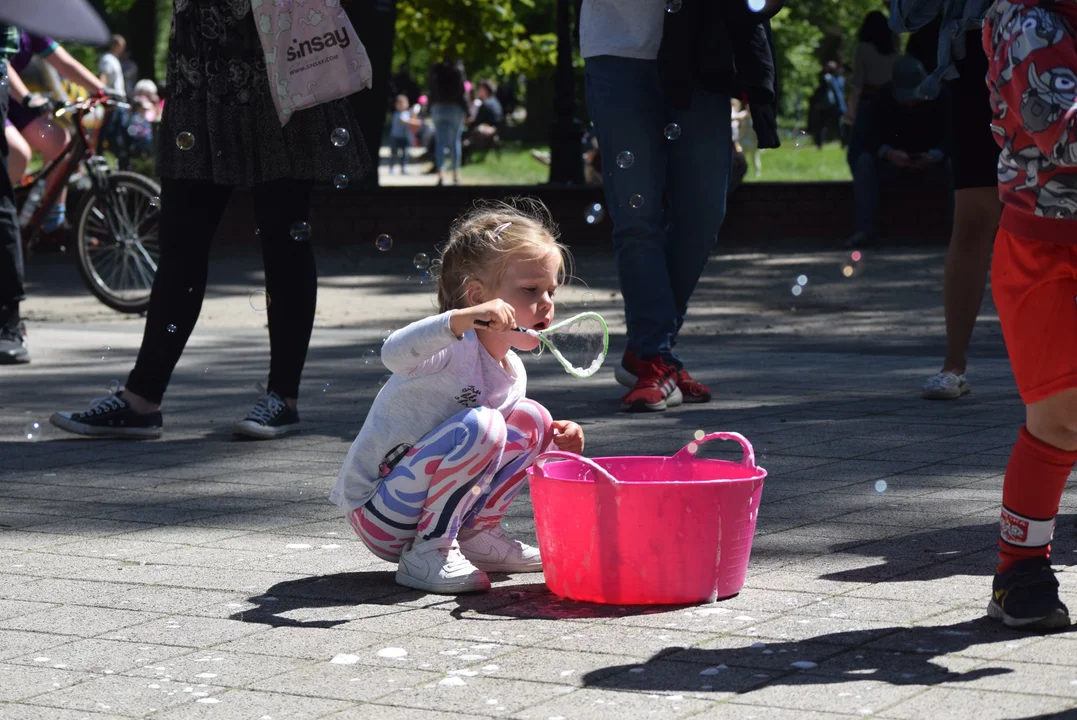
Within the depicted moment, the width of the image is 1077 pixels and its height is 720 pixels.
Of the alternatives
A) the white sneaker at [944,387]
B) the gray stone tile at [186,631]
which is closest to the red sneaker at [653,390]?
the white sneaker at [944,387]

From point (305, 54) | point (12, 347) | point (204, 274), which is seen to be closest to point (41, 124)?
point (12, 347)

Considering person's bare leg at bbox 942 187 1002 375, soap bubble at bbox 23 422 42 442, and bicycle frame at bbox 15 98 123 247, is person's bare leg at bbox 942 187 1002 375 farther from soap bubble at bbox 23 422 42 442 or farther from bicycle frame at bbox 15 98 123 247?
bicycle frame at bbox 15 98 123 247

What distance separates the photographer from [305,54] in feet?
17.2

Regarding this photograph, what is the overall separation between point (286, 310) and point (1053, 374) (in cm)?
304

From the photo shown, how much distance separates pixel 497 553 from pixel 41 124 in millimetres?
5902

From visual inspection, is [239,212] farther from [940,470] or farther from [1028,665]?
[1028,665]

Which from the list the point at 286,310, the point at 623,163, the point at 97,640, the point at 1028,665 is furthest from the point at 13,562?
the point at 623,163

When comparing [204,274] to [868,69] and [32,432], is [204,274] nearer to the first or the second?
[32,432]

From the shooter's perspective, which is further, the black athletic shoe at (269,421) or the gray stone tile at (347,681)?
the black athletic shoe at (269,421)

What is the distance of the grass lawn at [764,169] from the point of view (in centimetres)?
2562

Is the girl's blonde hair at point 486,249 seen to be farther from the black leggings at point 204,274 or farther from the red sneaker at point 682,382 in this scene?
the red sneaker at point 682,382

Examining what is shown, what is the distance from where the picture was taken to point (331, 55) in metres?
5.28

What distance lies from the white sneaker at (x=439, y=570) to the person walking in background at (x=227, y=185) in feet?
6.73

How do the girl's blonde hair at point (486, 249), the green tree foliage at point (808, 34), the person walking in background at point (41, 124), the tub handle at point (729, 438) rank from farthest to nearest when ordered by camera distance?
the green tree foliage at point (808, 34)
the person walking in background at point (41, 124)
the girl's blonde hair at point (486, 249)
the tub handle at point (729, 438)
